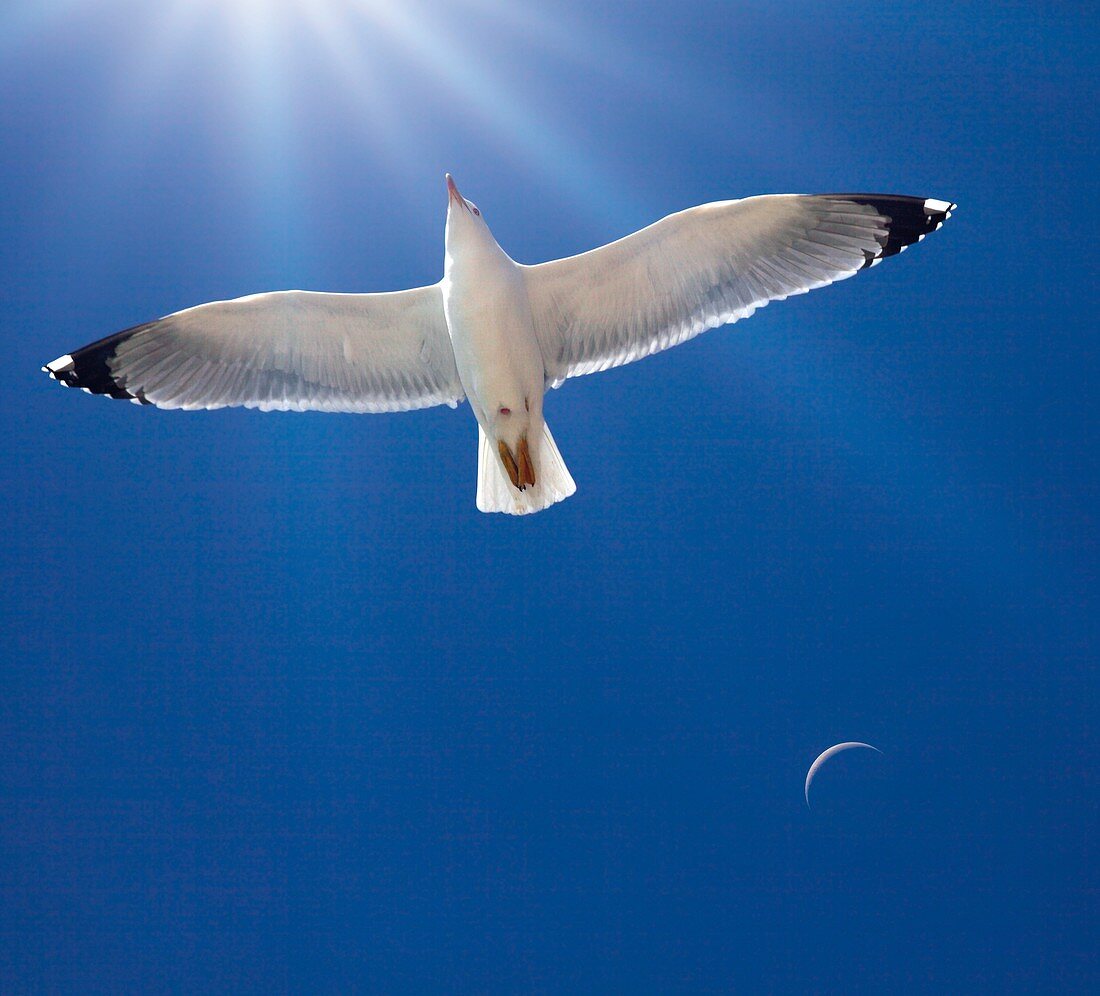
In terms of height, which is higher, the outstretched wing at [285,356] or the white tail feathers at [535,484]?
the outstretched wing at [285,356]

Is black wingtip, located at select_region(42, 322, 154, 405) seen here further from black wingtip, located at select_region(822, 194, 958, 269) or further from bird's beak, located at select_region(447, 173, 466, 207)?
black wingtip, located at select_region(822, 194, 958, 269)

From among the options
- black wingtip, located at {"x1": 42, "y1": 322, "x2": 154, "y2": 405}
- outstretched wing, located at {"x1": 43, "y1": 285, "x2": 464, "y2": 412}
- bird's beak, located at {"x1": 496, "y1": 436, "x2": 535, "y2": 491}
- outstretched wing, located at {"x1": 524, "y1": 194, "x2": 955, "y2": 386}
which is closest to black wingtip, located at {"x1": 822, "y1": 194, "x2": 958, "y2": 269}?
outstretched wing, located at {"x1": 524, "y1": 194, "x2": 955, "y2": 386}

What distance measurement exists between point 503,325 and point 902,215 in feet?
4.73

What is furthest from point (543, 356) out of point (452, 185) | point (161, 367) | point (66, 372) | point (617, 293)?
point (66, 372)

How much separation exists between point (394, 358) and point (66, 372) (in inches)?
47.7

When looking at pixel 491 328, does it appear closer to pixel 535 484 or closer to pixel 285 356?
pixel 535 484

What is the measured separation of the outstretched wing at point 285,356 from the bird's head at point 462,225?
0.30 metres

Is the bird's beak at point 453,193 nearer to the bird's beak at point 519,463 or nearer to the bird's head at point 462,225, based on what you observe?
the bird's head at point 462,225

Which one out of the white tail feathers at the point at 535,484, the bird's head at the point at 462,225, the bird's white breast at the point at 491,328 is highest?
the bird's head at the point at 462,225

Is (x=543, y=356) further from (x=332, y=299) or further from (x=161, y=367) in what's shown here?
(x=161, y=367)

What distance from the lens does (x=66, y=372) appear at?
5180 mm

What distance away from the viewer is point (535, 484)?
16.8ft

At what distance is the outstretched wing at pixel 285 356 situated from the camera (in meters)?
5.17

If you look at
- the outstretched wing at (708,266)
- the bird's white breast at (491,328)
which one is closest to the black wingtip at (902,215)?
the outstretched wing at (708,266)
